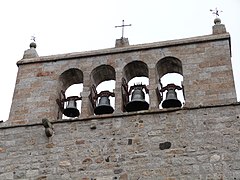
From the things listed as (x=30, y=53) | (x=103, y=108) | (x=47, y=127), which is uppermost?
(x=30, y=53)

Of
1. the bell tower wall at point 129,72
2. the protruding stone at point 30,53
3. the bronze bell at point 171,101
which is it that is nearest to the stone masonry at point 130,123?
the bell tower wall at point 129,72

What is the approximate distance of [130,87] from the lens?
13.4m

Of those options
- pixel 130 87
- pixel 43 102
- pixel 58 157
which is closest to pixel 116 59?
pixel 130 87

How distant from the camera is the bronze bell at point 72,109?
13344 millimetres

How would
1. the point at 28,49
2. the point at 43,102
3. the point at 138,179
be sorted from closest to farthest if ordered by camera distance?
1. the point at 138,179
2. the point at 43,102
3. the point at 28,49

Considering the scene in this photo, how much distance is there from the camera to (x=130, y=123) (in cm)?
1224

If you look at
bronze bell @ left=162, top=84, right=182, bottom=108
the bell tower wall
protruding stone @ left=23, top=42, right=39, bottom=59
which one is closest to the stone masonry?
the bell tower wall

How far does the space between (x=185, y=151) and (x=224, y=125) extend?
3.09 feet

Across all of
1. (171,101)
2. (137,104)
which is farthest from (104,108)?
(171,101)

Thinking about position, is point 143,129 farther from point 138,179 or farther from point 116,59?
point 116,59

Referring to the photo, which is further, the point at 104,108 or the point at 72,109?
the point at 72,109

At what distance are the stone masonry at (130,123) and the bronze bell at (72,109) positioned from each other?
0.18 m

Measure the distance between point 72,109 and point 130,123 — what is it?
1.69m

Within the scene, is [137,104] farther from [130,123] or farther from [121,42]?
[121,42]
